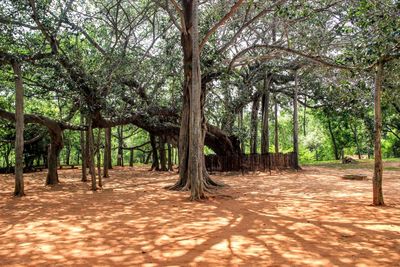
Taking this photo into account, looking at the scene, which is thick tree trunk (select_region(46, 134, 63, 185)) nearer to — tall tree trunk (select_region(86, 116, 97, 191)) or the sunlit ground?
tall tree trunk (select_region(86, 116, 97, 191))

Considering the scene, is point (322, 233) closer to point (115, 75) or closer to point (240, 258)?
point (240, 258)

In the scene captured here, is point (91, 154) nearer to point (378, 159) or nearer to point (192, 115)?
point (192, 115)

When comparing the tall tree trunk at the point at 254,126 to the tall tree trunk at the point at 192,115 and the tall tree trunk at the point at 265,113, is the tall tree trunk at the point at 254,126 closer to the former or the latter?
the tall tree trunk at the point at 265,113

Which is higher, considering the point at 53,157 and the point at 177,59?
the point at 177,59

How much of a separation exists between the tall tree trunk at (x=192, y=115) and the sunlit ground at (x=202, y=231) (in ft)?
2.32

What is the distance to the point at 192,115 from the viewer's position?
908 centimetres

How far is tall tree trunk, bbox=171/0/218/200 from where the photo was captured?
28.9ft

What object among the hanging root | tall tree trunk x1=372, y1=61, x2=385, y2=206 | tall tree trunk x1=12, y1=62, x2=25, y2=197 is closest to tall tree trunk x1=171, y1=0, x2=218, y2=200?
the hanging root

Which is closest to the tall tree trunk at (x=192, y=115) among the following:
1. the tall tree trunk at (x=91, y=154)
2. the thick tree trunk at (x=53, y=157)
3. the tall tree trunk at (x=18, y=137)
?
the tall tree trunk at (x=91, y=154)

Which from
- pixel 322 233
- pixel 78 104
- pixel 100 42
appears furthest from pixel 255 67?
pixel 322 233

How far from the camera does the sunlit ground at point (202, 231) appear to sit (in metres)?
3.84

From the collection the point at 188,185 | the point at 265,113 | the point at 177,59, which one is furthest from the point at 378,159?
the point at 265,113

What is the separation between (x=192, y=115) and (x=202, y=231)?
14.4ft

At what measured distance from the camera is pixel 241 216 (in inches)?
250
